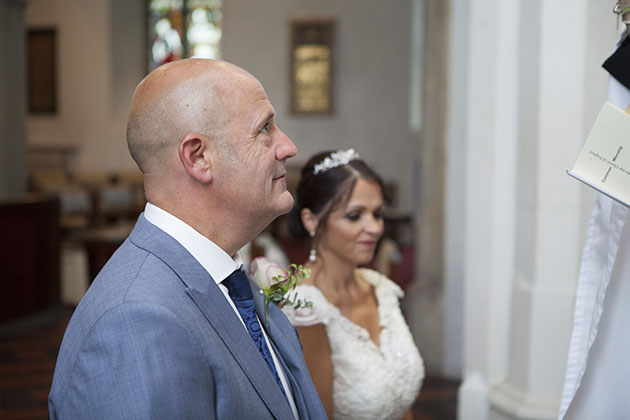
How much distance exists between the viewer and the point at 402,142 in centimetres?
1395

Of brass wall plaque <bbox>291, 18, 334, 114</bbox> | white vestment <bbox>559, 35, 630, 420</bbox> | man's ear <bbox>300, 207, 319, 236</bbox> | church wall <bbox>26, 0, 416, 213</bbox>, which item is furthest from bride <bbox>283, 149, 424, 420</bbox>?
brass wall plaque <bbox>291, 18, 334, 114</bbox>

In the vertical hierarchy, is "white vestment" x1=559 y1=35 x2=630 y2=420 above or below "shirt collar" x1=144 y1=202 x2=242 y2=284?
below

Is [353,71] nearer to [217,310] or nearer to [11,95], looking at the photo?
[11,95]

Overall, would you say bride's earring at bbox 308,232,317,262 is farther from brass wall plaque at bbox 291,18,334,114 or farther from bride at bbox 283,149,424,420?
brass wall plaque at bbox 291,18,334,114

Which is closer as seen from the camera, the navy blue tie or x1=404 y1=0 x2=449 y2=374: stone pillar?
the navy blue tie

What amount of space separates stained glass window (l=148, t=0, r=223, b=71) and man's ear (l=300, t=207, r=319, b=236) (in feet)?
42.1

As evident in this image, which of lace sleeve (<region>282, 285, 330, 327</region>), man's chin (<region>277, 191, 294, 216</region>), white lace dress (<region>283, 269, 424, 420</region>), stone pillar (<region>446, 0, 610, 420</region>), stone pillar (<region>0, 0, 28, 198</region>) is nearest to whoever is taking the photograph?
man's chin (<region>277, 191, 294, 216</region>)

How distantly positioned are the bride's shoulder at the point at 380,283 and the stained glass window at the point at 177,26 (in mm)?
12741

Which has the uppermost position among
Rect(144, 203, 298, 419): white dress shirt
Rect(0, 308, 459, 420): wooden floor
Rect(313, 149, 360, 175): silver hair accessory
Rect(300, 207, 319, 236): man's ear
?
Rect(313, 149, 360, 175): silver hair accessory

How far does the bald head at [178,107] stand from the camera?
1.34 metres

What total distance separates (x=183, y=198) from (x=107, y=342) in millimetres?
337

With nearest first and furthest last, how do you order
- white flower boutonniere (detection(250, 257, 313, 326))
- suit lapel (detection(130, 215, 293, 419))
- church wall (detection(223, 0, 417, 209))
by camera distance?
suit lapel (detection(130, 215, 293, 419)), white flower boutonniere (detection(250, 257, 313, 326)), church wall (detection(223, 0, 417, 209))

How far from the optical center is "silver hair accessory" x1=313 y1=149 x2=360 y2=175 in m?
2.74

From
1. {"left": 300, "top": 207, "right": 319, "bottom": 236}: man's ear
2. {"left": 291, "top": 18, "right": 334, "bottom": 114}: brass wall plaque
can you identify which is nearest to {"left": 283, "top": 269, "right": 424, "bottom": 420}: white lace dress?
{"left": 300, "top": 207, "right": 319, "bottom": 236}: man's ear
